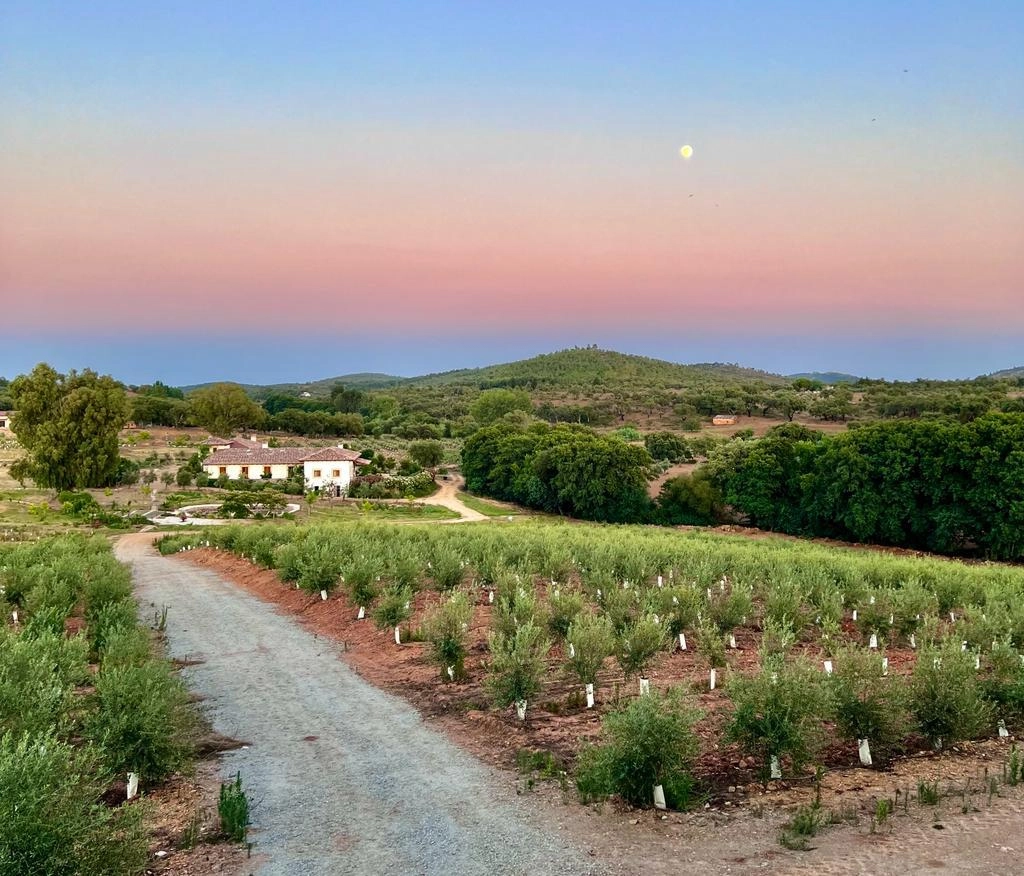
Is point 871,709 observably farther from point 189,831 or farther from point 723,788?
point 189,831

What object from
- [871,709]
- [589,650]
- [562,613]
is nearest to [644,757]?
[871,709]

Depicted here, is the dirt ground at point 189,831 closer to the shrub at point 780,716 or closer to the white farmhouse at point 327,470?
the shrub at point 780,716

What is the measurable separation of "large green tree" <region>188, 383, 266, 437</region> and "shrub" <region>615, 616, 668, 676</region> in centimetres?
9951

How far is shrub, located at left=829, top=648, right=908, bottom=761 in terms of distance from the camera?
11094mm

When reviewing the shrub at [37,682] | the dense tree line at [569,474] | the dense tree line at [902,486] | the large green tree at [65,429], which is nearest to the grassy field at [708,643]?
the shrub at [37,682]

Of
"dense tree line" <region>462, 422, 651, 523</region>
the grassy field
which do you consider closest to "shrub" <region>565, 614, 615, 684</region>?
the grassy field

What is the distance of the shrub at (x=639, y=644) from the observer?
14367 millimetres

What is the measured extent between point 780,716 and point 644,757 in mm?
2367

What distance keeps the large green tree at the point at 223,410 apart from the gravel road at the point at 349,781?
304 feet

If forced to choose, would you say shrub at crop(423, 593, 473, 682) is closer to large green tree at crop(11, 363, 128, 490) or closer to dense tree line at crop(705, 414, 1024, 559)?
dense tree line at crop(705, 414, 1024, 559)

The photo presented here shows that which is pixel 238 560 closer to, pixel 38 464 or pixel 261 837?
pixel 261 837

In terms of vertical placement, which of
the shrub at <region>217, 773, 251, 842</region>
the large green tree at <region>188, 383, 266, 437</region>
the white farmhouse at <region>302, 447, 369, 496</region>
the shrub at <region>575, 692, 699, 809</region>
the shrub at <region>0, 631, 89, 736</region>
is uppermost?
the large green tree at <region>188, 383, 266, 437</region>

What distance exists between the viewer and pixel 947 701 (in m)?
11.2

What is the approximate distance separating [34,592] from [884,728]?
67.8 feet
